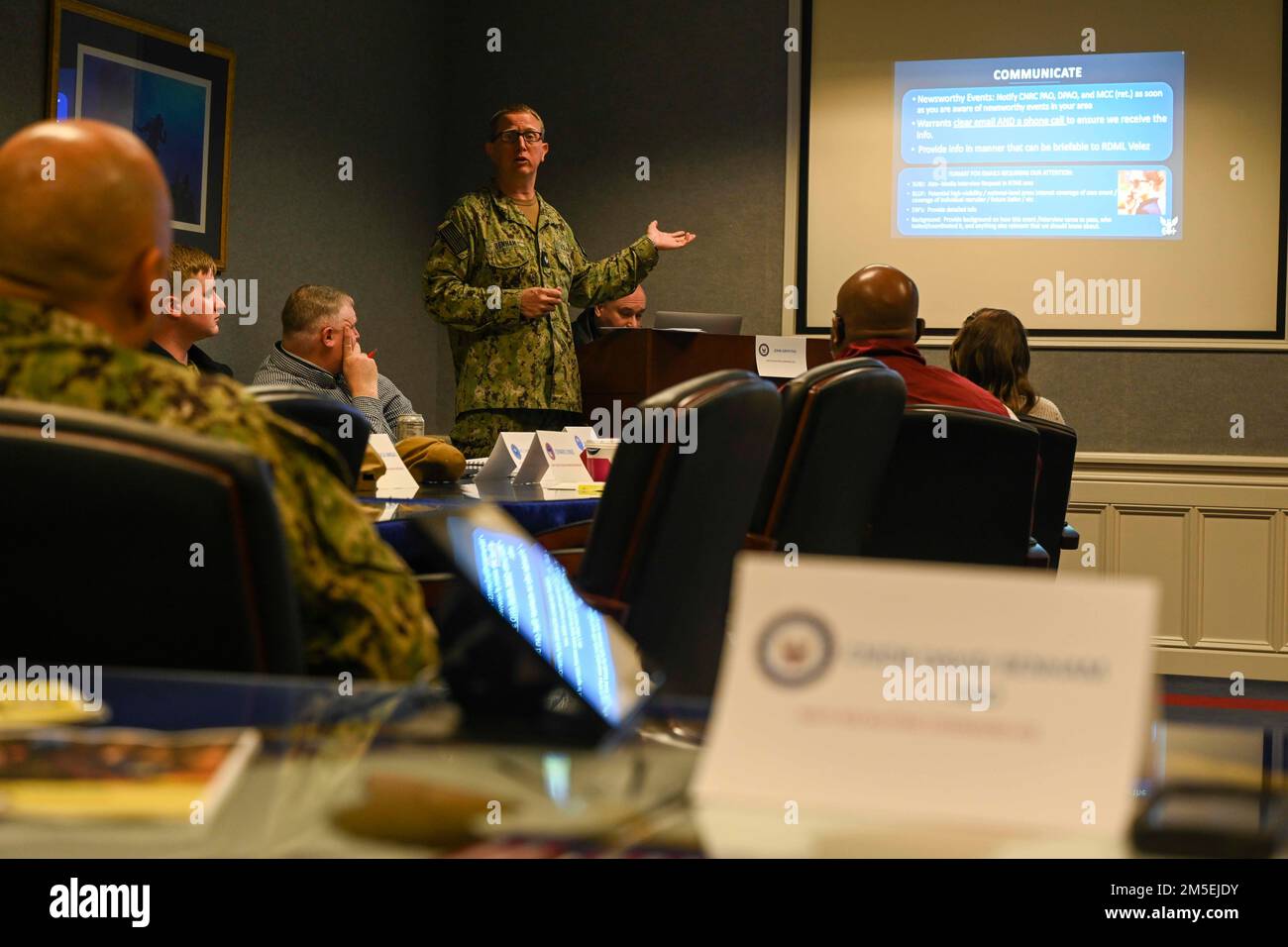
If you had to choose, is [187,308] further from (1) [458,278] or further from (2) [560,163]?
(2) [560,163]

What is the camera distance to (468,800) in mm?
487

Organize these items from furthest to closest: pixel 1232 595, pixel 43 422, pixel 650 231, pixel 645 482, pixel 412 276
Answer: pixel 412 276
pixel 1232 595
pixel 650 231
pixel 645 482
pixel 43 422

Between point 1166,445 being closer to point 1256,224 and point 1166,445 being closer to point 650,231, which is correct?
point 1256,224

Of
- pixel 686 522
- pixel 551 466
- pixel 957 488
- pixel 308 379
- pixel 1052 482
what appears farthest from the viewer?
pixel 308 379

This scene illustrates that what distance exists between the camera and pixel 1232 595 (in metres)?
5.70

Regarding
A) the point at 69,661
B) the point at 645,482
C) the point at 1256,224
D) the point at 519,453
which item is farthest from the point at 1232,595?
the point at 69,661

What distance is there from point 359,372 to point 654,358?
1.20 metres

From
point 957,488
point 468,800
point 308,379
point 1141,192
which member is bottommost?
point 468,800

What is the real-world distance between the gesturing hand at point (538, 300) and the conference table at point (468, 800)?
12.9 feet

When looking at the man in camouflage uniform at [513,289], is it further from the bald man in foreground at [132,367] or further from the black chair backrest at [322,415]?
the bald man in foreground at [132,367]

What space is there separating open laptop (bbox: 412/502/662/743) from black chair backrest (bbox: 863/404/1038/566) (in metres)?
2.06

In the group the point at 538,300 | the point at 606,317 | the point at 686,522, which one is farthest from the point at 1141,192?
the point at 686,522

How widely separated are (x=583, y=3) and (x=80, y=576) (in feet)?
20.1

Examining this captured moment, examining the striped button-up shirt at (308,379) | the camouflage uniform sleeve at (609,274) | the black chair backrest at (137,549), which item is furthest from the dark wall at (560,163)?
the black chair backrest at (137,549)
